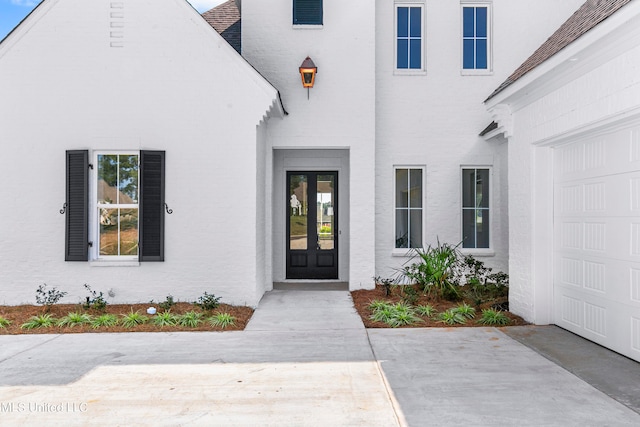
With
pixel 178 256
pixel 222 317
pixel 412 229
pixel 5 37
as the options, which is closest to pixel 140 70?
pixel 5 37

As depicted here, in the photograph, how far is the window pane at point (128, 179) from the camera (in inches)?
314

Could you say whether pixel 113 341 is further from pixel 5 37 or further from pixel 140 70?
pixel 5 37

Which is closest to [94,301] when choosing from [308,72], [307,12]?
[308,72]

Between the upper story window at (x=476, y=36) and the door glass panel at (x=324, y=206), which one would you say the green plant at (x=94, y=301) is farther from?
the upper story window at (x=476, y=36)

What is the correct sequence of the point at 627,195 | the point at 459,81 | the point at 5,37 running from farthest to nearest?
the point at 459,81 < the point at 5,37 < the point at 627,195

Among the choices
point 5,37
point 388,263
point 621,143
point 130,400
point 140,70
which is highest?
point 5,37

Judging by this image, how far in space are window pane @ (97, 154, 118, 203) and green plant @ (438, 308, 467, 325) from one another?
575 centimetres

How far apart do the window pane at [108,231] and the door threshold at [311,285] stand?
3277mm

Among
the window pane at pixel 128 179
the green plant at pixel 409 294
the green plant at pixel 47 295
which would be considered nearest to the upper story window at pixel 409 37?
the green plant at pixel 409 294

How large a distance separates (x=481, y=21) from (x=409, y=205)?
4287mm

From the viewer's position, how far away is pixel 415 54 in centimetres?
1005

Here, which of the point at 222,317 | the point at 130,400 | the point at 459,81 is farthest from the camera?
the point at 459,81

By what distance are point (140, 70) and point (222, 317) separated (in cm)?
439

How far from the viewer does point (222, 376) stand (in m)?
4.75
